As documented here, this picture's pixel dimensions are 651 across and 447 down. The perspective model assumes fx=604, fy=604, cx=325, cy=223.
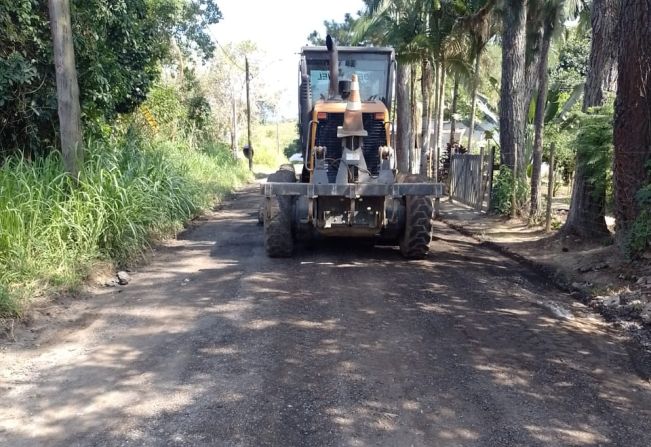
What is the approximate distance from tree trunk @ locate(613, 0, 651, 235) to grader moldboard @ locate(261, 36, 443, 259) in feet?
8.14

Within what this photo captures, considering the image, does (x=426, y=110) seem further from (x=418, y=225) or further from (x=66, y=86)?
(x=66, y=86)

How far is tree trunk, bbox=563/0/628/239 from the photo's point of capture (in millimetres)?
9609

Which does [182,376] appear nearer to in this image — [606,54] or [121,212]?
[121,212]

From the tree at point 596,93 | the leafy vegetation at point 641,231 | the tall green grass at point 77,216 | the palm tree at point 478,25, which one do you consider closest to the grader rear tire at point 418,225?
the tree at point 596,93

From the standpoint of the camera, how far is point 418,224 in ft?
30.0

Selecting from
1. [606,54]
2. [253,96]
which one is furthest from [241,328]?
[253,96]

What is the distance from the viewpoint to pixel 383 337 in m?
5.73

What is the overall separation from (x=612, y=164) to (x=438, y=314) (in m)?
3.85

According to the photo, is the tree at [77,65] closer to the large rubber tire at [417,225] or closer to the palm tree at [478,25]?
the large rubber tire at [417,225]

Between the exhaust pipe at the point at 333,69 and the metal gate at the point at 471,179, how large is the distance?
6730 mm

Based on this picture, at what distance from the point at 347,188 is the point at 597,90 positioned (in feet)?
15.1

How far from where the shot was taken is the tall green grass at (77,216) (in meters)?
6.85

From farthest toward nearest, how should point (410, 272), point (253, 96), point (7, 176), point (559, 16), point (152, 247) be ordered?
point (253, 96) → point (559, 16) → point (152, 247) → point (410, 272) → point (7, 176)

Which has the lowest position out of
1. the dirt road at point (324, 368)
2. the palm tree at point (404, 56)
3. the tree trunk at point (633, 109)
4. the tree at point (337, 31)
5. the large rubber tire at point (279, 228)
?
the dirt road at point (324, 368)
